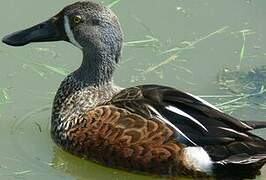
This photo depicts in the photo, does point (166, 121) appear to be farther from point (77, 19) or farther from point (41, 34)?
point (41, 34)

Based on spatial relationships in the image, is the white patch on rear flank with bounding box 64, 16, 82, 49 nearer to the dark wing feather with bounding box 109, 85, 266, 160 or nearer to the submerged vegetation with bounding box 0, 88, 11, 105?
the submerged vegetation with bounding box 0, 88, 11, 105

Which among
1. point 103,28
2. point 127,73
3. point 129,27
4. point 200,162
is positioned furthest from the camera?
point 129,27

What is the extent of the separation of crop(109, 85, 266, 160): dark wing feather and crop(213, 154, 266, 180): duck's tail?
4 cm

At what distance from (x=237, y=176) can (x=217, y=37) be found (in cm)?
232

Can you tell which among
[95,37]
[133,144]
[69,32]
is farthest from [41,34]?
[133,144]

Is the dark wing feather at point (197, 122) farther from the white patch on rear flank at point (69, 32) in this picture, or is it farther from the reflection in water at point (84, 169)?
the white patch on rear flank at point (69, 32)

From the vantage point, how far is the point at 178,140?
6355mm

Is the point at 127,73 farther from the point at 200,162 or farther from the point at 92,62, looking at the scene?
the point at 200,162

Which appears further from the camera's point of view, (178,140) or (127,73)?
(127,73)

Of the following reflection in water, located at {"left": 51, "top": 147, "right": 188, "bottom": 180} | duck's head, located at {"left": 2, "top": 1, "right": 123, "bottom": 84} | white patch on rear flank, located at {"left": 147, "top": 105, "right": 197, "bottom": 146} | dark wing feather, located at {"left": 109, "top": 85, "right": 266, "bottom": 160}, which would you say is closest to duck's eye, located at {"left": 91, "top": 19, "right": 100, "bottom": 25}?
duck's head, located at {"left": 2, "top": 1, "right": 123, "bottom": 84}

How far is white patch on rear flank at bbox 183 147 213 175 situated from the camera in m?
6.32

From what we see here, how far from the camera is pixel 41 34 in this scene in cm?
714

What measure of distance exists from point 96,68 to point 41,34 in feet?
1.70

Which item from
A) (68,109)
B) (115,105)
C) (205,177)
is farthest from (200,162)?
(68,109)
